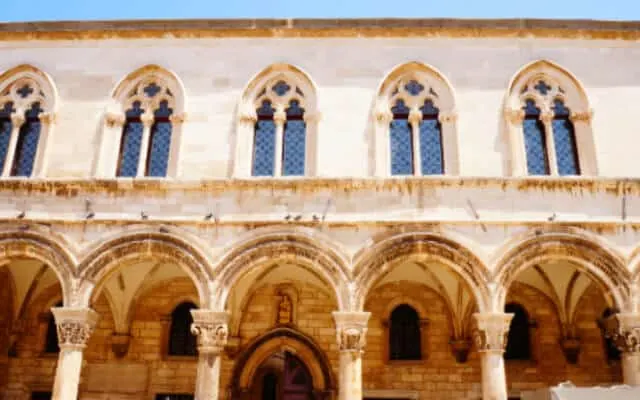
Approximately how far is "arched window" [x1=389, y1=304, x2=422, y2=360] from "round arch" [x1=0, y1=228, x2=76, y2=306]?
5889mm

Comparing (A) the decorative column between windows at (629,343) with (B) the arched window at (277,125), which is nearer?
(A) the decorative column between windows at (629,343)

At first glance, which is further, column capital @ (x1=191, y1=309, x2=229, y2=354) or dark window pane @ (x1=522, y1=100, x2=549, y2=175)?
dark window pane @ (x1=522, y1=100, x2=549, y2=175)

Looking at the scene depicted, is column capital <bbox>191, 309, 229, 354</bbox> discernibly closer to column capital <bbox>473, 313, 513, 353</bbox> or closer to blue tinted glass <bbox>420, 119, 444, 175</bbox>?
column capital <bbox>473, 313, 513, 353</bbox>

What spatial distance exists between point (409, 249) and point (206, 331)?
3.37 m

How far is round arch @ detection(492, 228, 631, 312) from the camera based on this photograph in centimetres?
981

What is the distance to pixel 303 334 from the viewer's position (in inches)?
471

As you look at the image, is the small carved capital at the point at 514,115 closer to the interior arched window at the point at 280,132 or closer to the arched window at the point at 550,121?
the arched window at the point at 550,121

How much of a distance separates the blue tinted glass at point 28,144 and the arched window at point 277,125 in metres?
3.79

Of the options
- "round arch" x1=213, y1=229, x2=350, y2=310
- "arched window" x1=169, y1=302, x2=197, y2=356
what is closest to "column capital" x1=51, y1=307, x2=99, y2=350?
"round arch" x1=213, y1=229, x2=350, y2=310

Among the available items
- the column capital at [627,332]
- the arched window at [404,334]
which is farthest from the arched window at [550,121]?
the arched window at [404,334]

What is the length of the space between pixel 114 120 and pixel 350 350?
A: 5.92m

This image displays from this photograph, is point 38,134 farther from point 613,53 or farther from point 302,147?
point 613,53

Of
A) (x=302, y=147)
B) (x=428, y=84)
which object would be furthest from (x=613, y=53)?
(x=302, y=147)

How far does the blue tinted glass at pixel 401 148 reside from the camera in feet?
36.8
